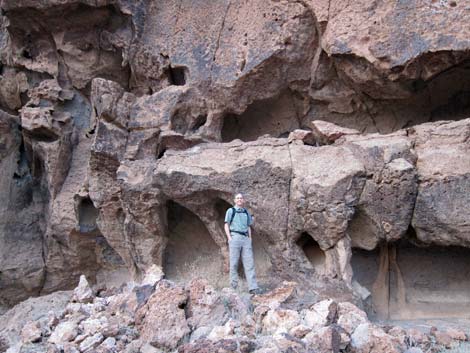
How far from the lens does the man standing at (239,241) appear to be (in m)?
5.04

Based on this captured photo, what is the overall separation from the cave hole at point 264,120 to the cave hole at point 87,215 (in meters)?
2.18

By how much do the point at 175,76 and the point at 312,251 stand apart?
340cm

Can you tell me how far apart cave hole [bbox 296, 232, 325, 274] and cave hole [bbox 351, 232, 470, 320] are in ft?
1.59

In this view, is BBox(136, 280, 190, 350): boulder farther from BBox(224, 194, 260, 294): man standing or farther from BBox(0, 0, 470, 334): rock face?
BBox(224, 194, 260, 294): man standing

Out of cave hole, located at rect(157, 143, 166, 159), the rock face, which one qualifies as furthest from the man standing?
cave hole, located at rect(157, 143, 166, 159)

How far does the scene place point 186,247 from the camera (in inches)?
267

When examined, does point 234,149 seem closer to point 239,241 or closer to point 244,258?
point 239,241

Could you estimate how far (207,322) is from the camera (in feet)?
13.6

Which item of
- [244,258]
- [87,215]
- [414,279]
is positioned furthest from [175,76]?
[414,279]

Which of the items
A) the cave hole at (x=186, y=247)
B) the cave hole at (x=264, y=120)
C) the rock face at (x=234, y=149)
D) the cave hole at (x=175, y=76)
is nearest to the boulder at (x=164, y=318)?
the rock face at (x=234, y=149)

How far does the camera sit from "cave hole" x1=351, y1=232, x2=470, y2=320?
5.64 m

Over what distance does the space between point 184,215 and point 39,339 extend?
277 centimetres

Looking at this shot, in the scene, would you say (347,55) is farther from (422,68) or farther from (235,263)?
(235,263)

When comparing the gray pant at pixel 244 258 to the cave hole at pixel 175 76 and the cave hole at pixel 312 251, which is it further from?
the cave hole at pixel 175 76
